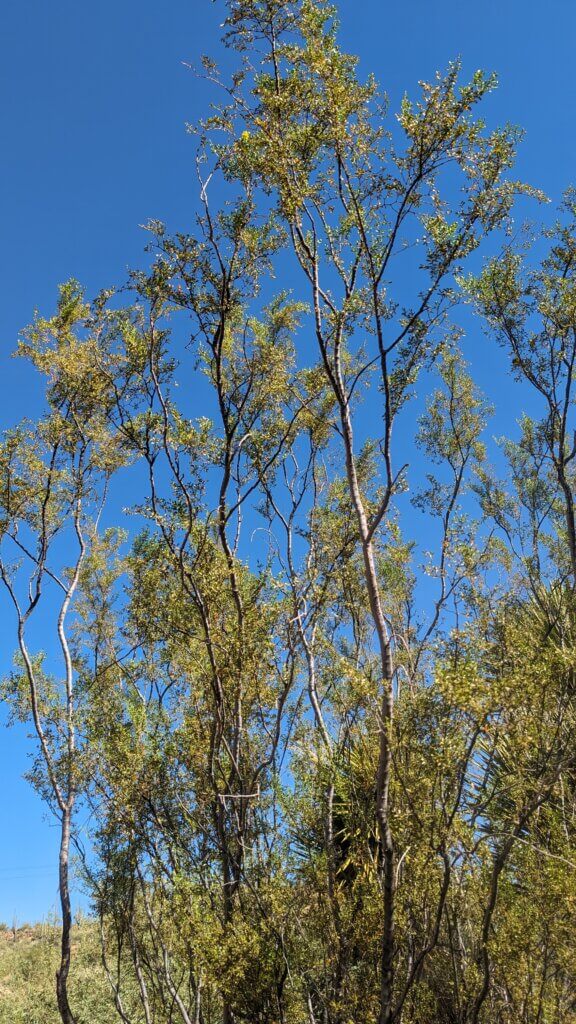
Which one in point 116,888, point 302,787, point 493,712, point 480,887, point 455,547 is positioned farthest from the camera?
point 116,888

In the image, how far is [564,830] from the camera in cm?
589

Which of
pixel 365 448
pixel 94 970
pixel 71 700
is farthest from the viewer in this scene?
pixel 94 970

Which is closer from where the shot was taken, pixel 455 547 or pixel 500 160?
pixel 500 160

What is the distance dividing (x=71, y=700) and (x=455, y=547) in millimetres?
7025

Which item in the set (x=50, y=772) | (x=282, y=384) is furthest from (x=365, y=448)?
(x=50, y=772)

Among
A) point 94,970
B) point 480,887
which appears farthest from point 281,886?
point 94,970

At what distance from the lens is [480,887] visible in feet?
18.6

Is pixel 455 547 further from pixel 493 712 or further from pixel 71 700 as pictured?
pixel 71 700

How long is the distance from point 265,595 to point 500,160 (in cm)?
503

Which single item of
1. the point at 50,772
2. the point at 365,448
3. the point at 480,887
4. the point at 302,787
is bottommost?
the point at 480,887

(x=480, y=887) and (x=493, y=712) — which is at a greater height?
(x=493, y=712)

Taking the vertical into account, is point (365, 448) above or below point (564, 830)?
above

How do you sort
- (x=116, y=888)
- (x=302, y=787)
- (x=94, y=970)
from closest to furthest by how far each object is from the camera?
(x=302, y=787)
(x=116, y=888)
(x=94, y=970)

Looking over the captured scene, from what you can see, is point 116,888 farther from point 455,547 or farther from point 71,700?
point 455,547
